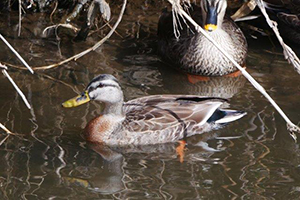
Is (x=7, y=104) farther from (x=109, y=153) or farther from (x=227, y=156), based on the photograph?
(x=227, y=156)

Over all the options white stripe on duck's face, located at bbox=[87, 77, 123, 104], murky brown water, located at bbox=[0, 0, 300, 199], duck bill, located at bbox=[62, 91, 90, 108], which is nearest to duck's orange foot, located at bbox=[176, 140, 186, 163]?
murky brown water, located at bbox=[0, 0, 300, 199]

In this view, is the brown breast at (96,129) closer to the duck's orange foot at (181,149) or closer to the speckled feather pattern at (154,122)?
the speckled feather pattern at (154,122)

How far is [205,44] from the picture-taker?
937cm

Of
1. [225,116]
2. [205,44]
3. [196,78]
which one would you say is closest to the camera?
[225,116]

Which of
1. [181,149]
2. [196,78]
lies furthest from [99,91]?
[196,78]

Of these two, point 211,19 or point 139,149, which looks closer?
point 139,149

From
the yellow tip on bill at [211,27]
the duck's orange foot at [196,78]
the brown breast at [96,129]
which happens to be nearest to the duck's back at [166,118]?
the brown breast at [96,129]

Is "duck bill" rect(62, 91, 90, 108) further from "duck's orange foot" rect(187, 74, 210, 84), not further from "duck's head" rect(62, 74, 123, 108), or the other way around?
"duck's orange foot" rect(187, 74, 210, 84)

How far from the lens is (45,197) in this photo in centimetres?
615

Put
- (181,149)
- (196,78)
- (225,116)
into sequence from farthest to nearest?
(196,78)
(225,116)
(181,149)

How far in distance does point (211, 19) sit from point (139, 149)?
2.39 metres

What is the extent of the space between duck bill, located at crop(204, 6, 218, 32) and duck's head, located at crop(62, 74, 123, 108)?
2072 millimetres

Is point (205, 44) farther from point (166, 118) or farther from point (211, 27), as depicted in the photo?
point (166, 118)

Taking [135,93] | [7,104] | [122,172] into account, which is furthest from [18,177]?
[135,93]
